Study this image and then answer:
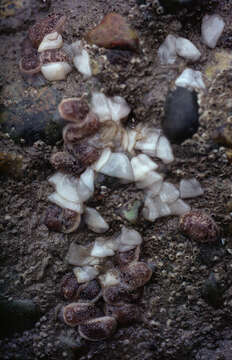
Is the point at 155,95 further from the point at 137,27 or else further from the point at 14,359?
the point at 14,359

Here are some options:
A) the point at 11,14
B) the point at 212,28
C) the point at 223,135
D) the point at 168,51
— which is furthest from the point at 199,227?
the point at 11,14

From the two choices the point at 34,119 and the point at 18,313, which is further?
the point at 18,313

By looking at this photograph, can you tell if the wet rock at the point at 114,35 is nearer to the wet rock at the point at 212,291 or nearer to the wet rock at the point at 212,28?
the wet rock at the point at 212,28

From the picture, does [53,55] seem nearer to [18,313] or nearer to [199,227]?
[199,227]

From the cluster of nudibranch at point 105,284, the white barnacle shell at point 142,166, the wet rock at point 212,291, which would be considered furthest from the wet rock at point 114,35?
the wet rock at point 212,291

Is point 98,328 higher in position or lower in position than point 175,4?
lower

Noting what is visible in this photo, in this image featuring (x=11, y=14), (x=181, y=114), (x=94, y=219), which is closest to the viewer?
(x=181, y=114)

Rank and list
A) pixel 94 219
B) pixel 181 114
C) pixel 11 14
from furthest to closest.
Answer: pixel 11 14, pixel 94 219, pixel 181 114

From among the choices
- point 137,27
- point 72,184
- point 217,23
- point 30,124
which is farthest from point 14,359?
point 217,23
